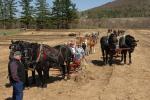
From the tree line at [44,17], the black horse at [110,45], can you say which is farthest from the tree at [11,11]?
the black horse at [110,45]

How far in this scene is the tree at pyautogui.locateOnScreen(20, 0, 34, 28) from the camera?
96375 millimetres

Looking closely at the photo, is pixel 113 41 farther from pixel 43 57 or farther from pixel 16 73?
pixel 16 73

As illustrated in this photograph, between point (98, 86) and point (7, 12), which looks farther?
point (7, 12)

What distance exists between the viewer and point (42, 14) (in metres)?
98.8

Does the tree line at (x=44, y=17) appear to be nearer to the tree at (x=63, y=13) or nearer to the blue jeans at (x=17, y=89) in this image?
the tree at (x=63, y=13)

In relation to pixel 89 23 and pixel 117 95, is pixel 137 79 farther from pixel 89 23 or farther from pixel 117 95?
pixel 89 23

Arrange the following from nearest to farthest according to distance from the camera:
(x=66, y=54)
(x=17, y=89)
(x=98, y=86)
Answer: (x=17, y=89)
(x=98, y=86)
(x=66, y=54)

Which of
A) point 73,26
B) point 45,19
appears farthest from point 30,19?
point 73,26

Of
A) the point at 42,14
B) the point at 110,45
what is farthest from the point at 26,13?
the point at 110,45

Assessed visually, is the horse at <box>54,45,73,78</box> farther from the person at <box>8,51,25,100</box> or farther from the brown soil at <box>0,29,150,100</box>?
the person at <box>8,51,25,100</box>

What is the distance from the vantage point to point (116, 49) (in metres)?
21.5

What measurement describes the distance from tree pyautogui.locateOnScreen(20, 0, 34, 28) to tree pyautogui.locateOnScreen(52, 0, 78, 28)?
19.8 feet

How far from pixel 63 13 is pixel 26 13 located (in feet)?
30.5

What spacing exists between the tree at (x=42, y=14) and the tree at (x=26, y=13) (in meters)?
1.96
